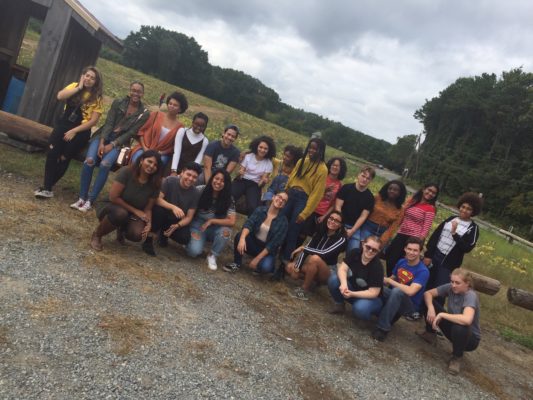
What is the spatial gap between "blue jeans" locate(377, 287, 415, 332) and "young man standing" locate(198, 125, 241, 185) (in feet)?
9.70

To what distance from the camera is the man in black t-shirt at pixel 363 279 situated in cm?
525

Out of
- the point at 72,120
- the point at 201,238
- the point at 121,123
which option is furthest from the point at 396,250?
the point at 72,120

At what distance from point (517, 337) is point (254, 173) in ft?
16.8

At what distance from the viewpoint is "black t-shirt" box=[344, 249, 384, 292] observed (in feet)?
17.3

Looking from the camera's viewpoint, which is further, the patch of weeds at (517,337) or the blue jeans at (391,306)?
the patch of weeds at (517,337)

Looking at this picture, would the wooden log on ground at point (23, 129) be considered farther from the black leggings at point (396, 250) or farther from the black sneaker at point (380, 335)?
the black sneaker at point (380, 335)

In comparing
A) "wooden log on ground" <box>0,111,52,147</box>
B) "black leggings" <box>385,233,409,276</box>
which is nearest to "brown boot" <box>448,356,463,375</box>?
"black leggings" <box>385,233,409,276</box>

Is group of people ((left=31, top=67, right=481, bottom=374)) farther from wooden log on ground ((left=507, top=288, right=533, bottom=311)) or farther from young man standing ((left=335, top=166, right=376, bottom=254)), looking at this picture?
wooden log on ground ((left=507, top=288, right=533, bottom=311))

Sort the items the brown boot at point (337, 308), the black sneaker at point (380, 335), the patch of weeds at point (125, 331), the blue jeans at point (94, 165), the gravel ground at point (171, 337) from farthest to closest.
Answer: the blue jeans at point (94, 165) < the brown boot at point (337, 308) < the black sneaker at point (380, 335) < the patch of weeds at point (125, 331) < the gravel ground at point (171, 337)

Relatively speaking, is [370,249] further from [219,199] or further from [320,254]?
[219,199]

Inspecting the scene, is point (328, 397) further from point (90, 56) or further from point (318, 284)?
point (90, 56)

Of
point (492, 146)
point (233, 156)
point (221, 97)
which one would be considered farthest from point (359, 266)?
point (221, 97)

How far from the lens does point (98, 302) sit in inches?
154

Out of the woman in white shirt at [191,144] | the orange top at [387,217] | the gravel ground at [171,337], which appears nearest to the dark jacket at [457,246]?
the orange top at [387,217]
